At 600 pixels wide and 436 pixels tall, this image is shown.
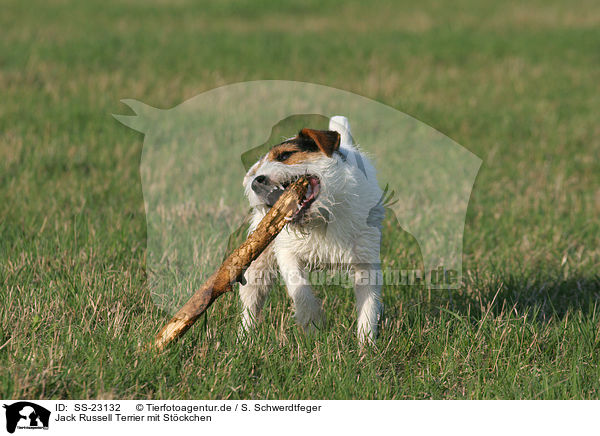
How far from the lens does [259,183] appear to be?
3857 mm

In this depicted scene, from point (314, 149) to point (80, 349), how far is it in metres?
1.82

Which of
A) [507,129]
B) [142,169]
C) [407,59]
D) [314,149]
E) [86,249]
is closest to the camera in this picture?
[314,149]

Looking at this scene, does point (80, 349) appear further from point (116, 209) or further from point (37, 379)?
point (116, 209)

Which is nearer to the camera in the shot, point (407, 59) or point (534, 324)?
point (534, 324)

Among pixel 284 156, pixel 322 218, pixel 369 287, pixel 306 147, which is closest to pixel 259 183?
pixel 284 156

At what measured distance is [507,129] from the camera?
10688 millimetres

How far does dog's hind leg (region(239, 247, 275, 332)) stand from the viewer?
470 cm

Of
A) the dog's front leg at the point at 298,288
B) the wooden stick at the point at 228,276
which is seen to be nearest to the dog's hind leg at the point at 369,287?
the dog's front leg at the point at 298,288

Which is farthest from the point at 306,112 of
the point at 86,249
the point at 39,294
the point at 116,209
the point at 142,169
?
the point at 39,294
